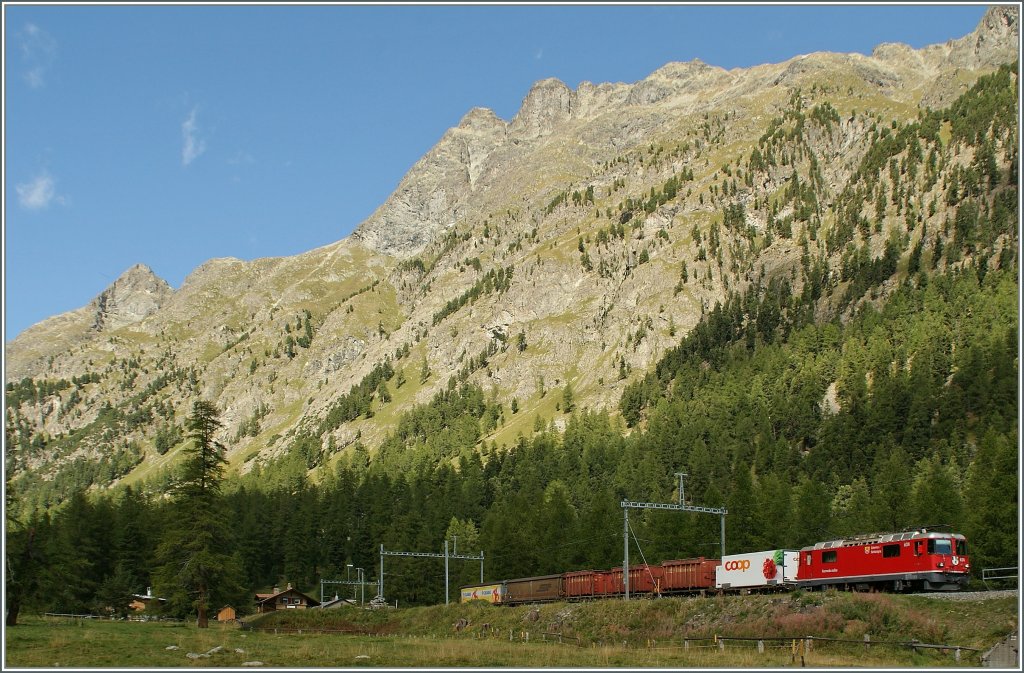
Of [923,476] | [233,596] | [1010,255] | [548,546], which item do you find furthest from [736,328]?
[233,596]

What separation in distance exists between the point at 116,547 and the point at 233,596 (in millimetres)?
43097

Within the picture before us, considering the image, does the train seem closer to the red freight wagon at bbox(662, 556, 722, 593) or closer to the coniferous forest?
the red freight wagon at bbox(662, 556, 722, 593)

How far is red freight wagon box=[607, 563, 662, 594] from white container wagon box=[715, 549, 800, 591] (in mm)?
8372

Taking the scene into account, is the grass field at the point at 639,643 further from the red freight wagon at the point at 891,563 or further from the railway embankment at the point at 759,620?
the red freight wagon at the point at 891,563

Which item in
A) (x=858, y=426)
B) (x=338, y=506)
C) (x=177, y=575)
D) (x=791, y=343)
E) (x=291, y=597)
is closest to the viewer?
(x=177, y=575)

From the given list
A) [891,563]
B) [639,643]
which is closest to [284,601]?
[639,643]

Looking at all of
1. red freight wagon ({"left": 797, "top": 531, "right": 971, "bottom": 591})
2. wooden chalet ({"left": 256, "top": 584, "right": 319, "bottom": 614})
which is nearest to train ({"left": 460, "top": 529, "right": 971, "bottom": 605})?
red freight wagon ({"left": 797, "top": 531, "right": 971, "bottom": 591})

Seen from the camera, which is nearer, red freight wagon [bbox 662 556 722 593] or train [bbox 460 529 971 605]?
train [bbox 460 529 971 605]

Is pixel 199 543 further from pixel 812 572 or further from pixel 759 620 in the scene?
pixel 812 572

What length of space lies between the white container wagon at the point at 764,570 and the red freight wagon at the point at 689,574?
7.54ft

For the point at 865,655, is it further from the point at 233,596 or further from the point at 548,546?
the point at 548,546

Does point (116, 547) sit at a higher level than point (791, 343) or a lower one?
lower

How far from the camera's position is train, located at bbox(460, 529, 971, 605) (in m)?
47.9

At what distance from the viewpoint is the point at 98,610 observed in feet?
275
